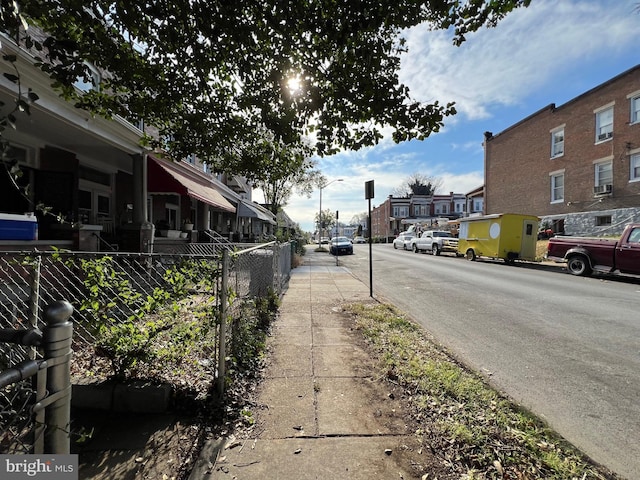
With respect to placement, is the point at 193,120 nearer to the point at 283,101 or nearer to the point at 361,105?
the point at 283,101

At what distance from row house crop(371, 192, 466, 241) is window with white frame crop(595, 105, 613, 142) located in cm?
3686

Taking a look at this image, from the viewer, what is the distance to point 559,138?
23.3m

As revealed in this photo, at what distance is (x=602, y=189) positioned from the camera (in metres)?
19.6

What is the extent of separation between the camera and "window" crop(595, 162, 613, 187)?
64.0 feet

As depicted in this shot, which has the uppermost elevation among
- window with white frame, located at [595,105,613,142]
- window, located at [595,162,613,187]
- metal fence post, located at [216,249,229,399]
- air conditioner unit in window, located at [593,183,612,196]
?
window with white frame, located at [595,105,613,142]

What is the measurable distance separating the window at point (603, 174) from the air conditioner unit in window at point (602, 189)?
245 millimetres

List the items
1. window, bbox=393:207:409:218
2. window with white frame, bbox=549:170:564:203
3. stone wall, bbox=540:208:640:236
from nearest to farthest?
1. stone wall, bbox=540:208:640:236
2. window with white frame, bbox=549:170:564:203
3. window, bbox=393:207:409:218

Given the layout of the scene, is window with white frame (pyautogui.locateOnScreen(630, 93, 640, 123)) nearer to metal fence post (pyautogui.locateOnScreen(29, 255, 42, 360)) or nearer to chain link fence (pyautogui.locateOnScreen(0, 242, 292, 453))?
chain link fence (pyautogui.locateOnScreen(0, 242, 292, 453))

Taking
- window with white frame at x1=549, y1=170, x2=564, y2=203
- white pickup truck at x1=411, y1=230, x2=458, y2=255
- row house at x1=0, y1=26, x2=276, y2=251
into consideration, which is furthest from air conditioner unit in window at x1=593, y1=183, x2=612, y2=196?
row house at x1=0, y1=26, x2=276, y2=251

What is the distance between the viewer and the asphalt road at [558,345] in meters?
3.04

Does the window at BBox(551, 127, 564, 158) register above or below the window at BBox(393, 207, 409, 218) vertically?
above

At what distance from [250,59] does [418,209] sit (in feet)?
200

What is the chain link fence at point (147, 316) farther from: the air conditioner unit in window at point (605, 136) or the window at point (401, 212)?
the window at point (401, 212)

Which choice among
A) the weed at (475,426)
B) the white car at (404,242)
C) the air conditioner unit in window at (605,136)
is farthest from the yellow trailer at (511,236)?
the weed at (475,426)
